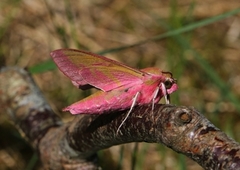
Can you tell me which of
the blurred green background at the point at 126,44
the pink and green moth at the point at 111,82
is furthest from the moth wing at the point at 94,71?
the blurred green background at the point at 126,44

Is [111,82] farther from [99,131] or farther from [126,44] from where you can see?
[126,44]

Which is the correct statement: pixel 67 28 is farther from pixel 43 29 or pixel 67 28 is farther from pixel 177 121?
pixel 177 121

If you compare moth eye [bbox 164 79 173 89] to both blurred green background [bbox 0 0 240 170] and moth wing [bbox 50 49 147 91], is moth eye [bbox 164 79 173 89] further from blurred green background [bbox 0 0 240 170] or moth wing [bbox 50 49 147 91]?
blurred green background [bbox 0 0 240 170]

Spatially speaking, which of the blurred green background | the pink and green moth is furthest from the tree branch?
the blurred green background

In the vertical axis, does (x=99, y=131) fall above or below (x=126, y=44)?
below

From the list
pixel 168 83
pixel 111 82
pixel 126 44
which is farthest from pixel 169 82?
pixel 126 44

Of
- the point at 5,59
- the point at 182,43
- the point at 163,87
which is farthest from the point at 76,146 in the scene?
the point at 5,59
